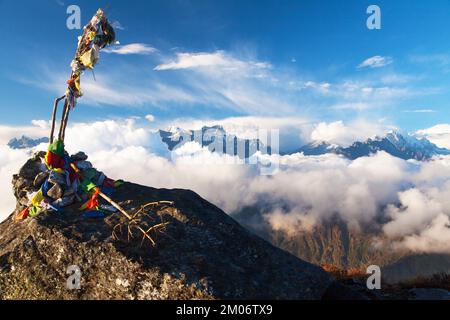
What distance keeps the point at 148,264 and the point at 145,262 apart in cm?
15

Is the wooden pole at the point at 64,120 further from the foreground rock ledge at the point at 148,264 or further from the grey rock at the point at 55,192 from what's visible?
the foreground rock ledge at the point at 148,264

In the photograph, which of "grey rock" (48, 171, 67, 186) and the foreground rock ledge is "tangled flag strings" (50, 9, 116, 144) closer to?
"grey rock" (48, 171, 67, 186)

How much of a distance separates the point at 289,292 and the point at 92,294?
6488 millimetres

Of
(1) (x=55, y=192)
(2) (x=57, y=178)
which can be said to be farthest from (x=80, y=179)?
(1) (x=55, y=192)

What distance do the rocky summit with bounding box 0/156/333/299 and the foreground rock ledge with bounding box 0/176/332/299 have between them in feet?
0.10

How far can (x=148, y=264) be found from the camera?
13.1 meters

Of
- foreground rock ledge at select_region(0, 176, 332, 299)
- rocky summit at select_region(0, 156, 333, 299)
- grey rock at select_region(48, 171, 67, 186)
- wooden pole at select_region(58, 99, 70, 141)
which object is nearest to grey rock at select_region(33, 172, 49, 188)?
grey rock at select_region(48, 171, 67, 186)

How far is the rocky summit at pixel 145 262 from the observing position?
498 inches

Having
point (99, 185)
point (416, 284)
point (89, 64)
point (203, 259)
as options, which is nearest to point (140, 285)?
point (203, 259)

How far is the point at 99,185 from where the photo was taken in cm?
1858

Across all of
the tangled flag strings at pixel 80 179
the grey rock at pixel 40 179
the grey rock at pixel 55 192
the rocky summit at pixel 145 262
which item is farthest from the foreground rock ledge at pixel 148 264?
the grey rock at pixel 40 179

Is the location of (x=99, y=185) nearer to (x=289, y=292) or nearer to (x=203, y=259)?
(x=203, y=259)

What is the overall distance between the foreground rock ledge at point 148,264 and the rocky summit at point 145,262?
0.10 feet

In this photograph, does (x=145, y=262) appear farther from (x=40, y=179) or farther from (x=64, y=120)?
(x=64, y=120)
